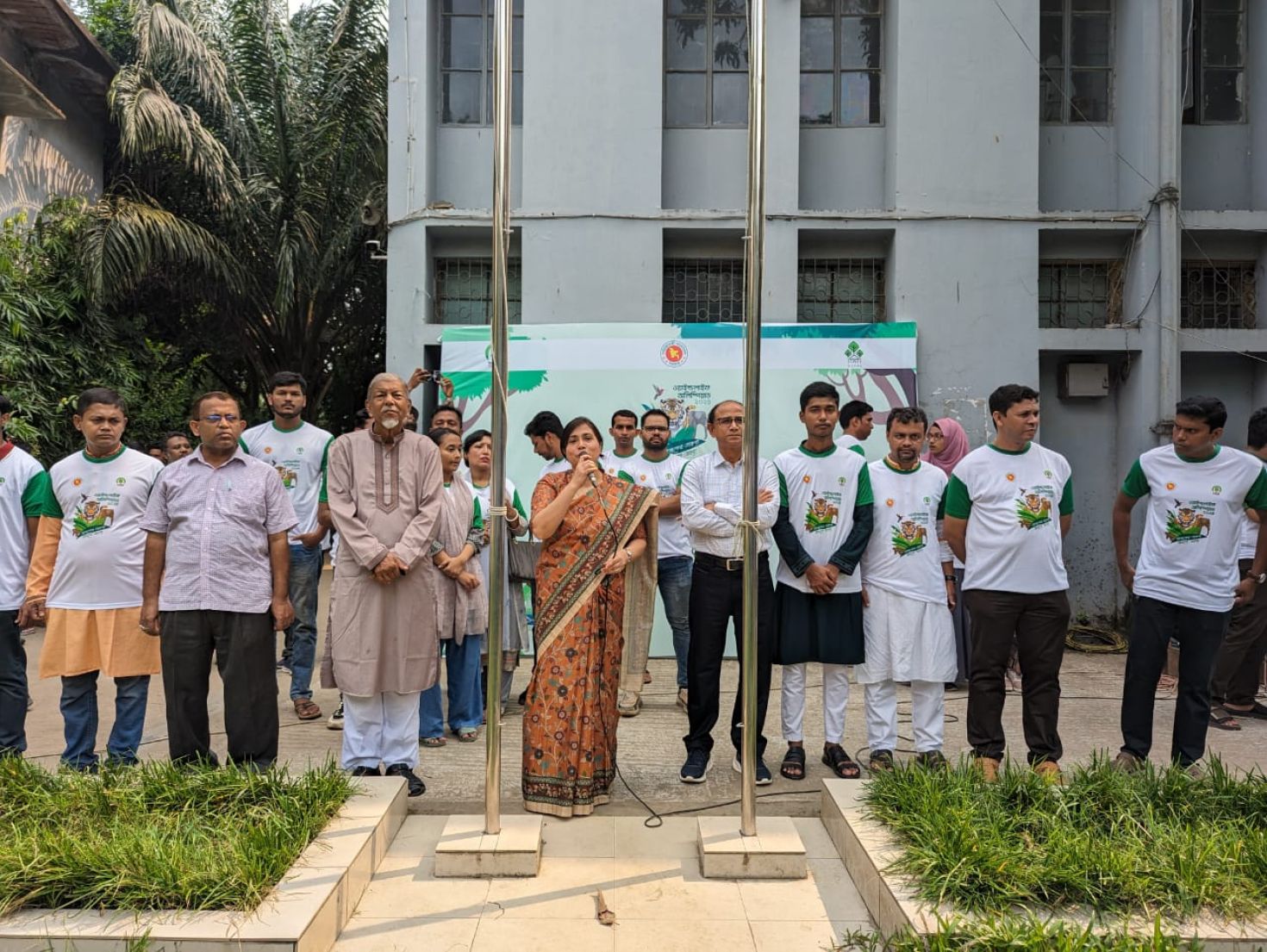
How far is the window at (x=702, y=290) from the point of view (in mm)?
9164

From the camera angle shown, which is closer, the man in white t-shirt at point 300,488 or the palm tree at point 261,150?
the man in white t-shirt at point 300,488

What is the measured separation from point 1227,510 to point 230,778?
4.71 meters

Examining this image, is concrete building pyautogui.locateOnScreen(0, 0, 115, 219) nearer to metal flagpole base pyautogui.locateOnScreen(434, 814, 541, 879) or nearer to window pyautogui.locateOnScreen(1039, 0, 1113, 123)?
metal flagpole base pyautogui.locateOnScreen(434, 814, 541, 879)

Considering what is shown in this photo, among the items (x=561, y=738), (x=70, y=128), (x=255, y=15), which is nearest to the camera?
(x=561, y=738)

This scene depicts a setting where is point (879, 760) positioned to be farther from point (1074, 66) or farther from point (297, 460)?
point (1074, 66)

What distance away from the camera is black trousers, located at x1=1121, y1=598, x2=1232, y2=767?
485cm

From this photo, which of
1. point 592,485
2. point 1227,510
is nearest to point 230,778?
point 592,485

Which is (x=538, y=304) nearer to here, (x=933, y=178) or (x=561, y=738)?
(x=933, y=178)

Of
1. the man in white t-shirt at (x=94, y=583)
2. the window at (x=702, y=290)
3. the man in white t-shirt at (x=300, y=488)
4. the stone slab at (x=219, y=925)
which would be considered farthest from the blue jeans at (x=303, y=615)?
the window at (x=702, y=290)

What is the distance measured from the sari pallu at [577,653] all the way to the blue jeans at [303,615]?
2254 mm

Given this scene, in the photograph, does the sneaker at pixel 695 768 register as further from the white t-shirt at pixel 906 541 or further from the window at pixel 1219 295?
the window at pixel 1219 295

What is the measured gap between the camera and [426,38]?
29.6 ft

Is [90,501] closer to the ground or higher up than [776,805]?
higher up

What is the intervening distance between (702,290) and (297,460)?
439 centimetres
